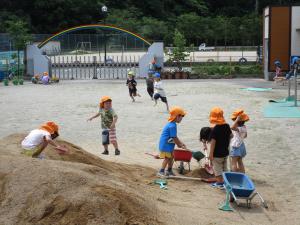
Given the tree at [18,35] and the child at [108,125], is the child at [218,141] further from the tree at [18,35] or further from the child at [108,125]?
the tree at [18,35]

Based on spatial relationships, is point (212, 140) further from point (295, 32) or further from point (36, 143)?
point (295, 32)

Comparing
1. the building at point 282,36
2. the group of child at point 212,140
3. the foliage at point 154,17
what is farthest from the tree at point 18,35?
the group of child at point 212,140

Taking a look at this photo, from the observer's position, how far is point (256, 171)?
11133 mm

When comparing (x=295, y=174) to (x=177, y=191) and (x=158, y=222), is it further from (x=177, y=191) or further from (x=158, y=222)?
(x=158, y=222)

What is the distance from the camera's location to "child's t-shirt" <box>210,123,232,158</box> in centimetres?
966

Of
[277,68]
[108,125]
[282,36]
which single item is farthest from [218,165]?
[282,36]

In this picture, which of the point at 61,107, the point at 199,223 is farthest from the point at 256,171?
the point at 61,107

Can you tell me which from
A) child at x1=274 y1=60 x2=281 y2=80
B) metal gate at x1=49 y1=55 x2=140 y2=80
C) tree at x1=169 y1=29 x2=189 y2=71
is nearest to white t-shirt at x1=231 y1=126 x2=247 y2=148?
child at x1=274 y1=60 x2=281 y2=80

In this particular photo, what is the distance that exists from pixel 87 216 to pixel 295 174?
18.9ft

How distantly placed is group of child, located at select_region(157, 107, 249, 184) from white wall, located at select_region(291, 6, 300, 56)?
83.7 ft

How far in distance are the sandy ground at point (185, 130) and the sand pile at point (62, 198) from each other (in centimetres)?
50

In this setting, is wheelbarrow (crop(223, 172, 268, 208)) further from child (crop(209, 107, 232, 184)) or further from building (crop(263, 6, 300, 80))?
building (crop(263, 6, 300, 80))

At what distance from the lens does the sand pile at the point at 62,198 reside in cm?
633

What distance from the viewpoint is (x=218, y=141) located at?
970 cm
